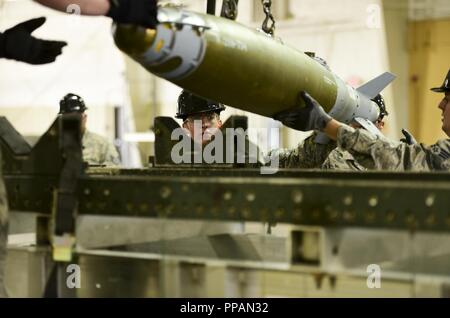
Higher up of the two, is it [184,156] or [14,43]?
[14,43]

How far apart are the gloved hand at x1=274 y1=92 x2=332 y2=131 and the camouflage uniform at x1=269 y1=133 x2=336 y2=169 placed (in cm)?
96

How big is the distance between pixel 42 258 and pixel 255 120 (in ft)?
19.5

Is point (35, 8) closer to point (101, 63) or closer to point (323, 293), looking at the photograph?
point (101, 63)

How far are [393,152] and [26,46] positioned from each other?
1.54m

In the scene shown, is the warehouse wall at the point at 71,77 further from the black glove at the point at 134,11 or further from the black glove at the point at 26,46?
the black glove at the point at 134,11

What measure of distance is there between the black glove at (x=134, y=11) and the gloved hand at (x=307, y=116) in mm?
865

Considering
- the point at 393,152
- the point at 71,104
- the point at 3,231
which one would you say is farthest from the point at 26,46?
the point at 71,104

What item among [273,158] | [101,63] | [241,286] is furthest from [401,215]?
[101,63]

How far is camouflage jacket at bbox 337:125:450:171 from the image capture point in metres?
3.06

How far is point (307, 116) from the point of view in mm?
2979

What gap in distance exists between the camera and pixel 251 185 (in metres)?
1.94

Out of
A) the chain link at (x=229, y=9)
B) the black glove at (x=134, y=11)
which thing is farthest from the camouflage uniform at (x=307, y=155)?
the black glove at (x=134, y=11)

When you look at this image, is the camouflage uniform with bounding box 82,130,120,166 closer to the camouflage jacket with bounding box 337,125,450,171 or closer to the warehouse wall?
the warehouse wall

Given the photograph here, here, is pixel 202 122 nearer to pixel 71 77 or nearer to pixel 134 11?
pixel 134 11
